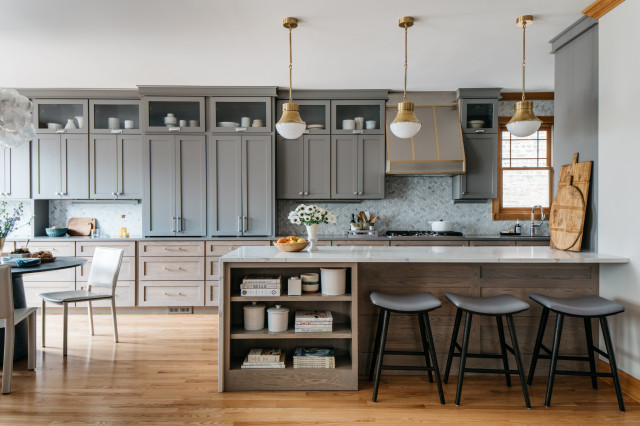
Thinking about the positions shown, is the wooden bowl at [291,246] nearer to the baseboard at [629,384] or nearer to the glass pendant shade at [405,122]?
the glass pendant shade at [405,122]

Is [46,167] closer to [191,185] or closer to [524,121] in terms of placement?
[191,185]

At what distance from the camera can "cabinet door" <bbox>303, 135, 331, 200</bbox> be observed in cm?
519

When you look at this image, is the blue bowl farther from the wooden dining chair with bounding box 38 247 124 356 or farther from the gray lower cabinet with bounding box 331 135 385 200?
the gray lower cabinet with bounding box 331 135 385 200

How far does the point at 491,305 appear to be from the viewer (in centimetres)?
261

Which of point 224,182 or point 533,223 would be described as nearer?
point 224,182

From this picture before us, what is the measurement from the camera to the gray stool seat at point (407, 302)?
2576mm

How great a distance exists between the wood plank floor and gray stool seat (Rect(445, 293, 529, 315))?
0.62m

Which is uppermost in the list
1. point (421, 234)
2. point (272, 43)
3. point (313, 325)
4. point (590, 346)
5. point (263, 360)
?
point (272, 43)

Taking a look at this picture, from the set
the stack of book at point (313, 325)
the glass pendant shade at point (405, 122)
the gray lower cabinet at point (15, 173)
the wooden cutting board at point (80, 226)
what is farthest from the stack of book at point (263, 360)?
the gray lower cabinet at point (15, 173)

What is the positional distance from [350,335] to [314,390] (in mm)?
454

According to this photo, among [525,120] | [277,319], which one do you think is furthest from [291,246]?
[525,120]

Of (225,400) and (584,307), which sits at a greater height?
(584,307)

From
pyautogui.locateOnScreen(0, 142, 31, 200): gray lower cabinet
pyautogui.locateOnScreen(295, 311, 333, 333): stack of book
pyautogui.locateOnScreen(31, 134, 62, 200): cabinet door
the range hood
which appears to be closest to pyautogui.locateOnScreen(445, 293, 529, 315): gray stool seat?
pyautogui.locateOnScreen(295, 311, 333, 333): stack of book

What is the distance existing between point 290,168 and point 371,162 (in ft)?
3.34
